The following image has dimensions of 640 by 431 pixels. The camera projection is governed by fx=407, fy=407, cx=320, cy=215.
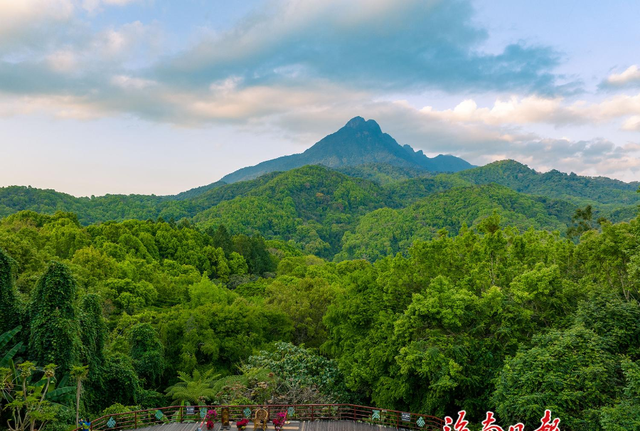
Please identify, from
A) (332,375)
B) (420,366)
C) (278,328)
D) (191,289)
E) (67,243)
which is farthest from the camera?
(67,243)

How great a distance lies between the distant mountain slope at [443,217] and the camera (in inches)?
5719

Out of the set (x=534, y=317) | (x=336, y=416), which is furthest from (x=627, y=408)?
(x=336, y=416)

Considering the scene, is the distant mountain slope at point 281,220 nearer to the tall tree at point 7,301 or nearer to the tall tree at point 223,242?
the tall tree at point 223,242

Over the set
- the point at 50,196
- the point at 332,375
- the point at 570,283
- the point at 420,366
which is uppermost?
the point at 50,196

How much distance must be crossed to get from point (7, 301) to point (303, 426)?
44.7ft

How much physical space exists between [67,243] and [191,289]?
62.7 ft

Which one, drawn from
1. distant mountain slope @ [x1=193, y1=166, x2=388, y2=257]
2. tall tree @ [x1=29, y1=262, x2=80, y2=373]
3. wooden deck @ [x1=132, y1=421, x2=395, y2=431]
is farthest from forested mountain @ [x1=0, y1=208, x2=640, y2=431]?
distant mountain slope @ [x1=193, y1=166, x2=388, y2=257]

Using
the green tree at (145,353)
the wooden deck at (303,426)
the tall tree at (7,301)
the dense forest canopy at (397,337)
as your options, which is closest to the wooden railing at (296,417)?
the wooden deck at (303,426)

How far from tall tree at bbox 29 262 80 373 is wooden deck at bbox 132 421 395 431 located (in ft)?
15.7

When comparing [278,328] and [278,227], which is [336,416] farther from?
[278,227]

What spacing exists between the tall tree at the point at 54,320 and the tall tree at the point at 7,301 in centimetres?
120

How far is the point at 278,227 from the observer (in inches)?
6378

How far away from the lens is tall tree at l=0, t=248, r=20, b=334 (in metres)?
17.3

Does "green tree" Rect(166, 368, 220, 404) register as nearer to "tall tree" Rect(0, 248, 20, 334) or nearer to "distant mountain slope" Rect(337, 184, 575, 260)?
"tall tree" Rect(0, 248, 20, 334)
